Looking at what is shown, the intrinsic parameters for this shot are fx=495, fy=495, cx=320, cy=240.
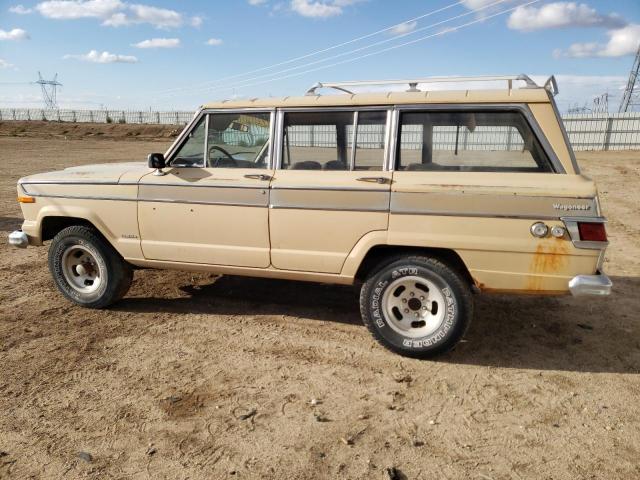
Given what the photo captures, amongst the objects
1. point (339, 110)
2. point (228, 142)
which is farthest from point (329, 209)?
point (228, 142)

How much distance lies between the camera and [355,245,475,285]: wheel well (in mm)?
3818

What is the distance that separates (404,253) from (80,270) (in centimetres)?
321

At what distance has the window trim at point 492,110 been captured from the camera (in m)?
3.48

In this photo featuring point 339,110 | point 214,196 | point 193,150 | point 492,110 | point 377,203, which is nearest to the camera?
point 492,110

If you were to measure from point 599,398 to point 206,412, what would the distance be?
2.63 meters

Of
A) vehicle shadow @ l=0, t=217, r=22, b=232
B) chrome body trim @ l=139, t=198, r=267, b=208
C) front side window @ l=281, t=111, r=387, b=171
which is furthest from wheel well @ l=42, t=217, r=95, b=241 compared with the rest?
vehicle shadow @ l=0, t=217, r=22, b=232

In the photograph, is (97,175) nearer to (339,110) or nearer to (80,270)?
(80,270)

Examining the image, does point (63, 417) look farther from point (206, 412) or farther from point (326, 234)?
point (326, 234)

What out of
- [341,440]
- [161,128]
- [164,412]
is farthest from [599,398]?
[161,128]

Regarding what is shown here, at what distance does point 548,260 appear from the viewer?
3443 mm

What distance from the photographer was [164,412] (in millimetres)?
3178

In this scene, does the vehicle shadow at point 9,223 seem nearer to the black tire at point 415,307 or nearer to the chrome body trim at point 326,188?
the chrome body trim at point 326,188

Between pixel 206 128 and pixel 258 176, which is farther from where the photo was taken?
pixel 206 128

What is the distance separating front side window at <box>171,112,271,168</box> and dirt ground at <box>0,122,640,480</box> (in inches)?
57.8
